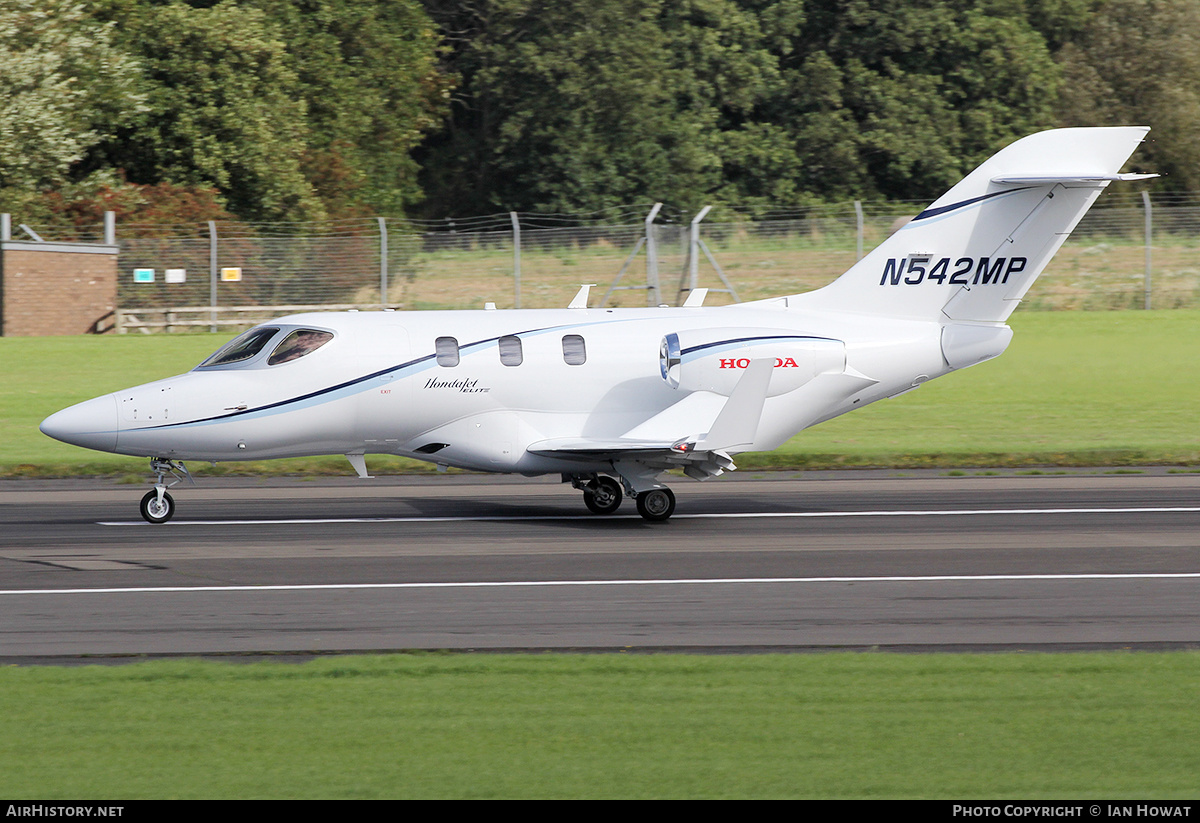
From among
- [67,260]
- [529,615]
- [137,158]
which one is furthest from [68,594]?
[137,158]

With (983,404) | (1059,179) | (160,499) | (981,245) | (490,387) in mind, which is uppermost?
(1059,179)

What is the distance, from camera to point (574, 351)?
16016 mm

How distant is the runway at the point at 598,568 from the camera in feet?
33.9

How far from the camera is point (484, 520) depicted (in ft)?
52.8

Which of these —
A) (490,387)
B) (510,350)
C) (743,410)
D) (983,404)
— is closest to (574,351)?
(510,350)

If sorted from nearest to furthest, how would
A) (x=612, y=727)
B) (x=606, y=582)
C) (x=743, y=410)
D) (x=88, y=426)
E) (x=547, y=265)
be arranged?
(x=612, y=727)
(x=606, y=582)
(x=88, y=426)
(x=743, y=410)
(x=547, y=265)

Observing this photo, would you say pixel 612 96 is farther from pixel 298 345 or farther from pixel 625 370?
pixel 298 345

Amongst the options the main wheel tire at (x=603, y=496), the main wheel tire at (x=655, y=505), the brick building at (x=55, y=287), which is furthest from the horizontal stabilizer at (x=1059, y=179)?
the brick building at (x=55, y=287)

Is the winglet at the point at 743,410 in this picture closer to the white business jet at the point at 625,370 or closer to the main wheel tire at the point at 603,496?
the white business jet at the point at 625,370

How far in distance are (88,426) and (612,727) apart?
909 cm

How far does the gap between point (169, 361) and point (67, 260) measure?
5005 millimetres

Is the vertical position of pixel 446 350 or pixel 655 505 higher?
pixel 446 350

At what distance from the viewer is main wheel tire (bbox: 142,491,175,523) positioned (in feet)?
51.5
